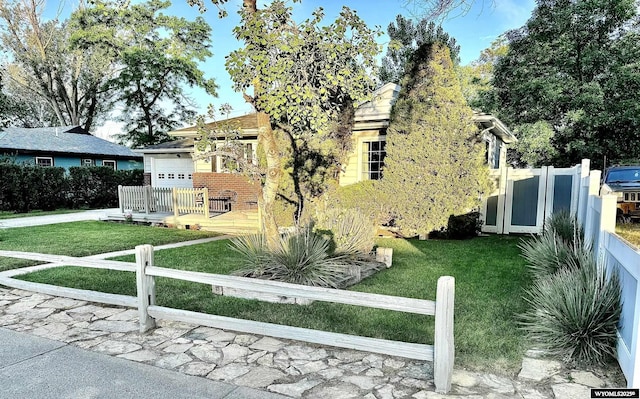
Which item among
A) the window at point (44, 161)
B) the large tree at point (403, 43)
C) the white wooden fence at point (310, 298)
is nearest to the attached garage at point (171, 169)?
the window at point (44, 161)

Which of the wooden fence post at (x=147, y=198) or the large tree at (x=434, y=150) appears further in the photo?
the wooden fence post at (x=147, y=198)

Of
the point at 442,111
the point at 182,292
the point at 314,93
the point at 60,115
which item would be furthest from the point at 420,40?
the point at 60,115

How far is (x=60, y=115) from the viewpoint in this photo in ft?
108

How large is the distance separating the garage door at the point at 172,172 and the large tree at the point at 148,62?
9393 millimetres

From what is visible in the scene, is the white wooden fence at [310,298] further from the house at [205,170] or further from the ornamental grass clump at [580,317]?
the house at [205,170]

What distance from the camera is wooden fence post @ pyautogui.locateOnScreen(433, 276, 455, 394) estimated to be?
291cm

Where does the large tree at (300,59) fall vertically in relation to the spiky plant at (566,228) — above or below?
above

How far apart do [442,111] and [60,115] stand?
33.8 meters

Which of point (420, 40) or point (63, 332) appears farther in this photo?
point (420, 40)

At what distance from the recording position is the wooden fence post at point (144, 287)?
421 cm

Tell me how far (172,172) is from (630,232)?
17.2 m

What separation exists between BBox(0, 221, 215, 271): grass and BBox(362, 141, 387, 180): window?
16.0 feet

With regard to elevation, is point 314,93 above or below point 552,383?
above

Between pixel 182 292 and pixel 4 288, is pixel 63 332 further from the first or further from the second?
pixel 4 288
